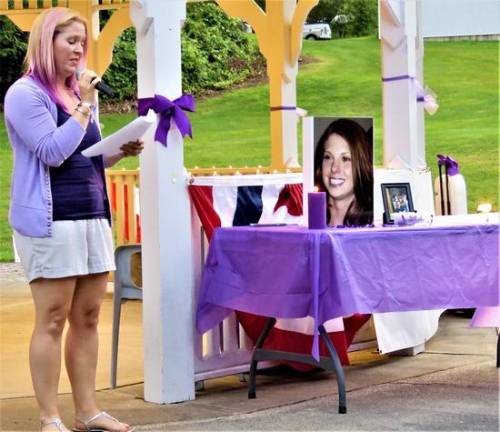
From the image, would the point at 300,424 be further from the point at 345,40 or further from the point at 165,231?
the point at 345,40

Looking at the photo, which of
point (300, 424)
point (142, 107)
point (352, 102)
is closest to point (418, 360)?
point (300, 424)

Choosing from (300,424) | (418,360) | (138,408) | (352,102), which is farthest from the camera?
(352,102)

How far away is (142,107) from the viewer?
6.39 metres

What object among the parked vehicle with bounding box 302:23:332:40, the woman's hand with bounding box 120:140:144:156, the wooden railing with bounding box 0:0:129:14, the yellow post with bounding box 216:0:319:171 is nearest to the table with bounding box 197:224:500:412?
the woman's hand with bounding box 120:140:144:156

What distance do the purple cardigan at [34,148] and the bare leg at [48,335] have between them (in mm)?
254

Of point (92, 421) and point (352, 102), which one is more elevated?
point (352, 102)

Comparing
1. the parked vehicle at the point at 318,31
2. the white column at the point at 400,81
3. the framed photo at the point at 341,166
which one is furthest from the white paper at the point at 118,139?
the parked vehicle at the point at 318,31

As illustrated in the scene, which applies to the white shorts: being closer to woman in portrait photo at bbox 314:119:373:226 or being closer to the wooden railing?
woman in portrait photo at bbox 314:119:373:226

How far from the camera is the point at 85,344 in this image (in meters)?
5.58

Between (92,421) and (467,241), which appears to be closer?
(92,421)

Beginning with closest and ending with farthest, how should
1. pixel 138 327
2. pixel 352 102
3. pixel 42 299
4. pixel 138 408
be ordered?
1. pixel 42 299
2. pixel 138 408
3. pixel 138 327
4. pixel 352 102

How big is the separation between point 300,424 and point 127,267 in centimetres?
169

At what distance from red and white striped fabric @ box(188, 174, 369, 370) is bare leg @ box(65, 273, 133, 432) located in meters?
1.21

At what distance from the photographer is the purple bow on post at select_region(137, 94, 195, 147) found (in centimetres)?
635
